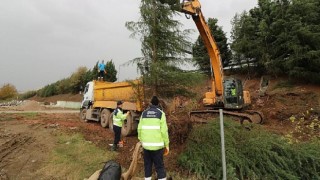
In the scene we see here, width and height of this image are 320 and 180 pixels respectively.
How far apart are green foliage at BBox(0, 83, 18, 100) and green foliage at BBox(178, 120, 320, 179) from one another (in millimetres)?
60743

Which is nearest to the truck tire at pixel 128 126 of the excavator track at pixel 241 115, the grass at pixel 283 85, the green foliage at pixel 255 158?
the excavator track at pixel 241 115

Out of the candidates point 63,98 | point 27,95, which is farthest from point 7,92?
→ point 63,98

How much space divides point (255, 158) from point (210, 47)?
7252 mm

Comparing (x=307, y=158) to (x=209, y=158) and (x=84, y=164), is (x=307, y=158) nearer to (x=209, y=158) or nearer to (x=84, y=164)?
(x=209, y=158)

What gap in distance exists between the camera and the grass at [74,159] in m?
8.17

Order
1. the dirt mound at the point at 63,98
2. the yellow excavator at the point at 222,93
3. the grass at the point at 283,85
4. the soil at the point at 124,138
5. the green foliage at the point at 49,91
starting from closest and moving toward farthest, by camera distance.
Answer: the soil at the point at 124,138, the yellow excavator at the point at 222,93, the grass at the point at 283,85, the dirt mound at the point at 63,98, the green foliage at the point at 49,91

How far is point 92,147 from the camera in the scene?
10.7 meters

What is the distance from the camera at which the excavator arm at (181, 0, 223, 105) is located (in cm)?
1223

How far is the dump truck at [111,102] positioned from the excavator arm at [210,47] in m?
3.75

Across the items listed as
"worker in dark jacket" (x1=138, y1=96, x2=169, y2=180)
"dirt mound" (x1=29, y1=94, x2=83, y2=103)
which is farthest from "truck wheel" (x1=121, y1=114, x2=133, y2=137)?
"dirt mound" (x1=29, y1=94, x2=83, y2=103)

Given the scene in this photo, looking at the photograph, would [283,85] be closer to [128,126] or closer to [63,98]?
[128,126]

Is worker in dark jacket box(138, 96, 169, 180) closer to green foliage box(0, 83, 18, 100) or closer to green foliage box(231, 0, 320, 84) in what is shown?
green foliage box(231, 0, 320, 84)

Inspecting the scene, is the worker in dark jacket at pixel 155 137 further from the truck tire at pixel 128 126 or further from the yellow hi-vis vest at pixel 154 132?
the truck tire at pixel 128 126

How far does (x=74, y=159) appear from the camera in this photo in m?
9.38
